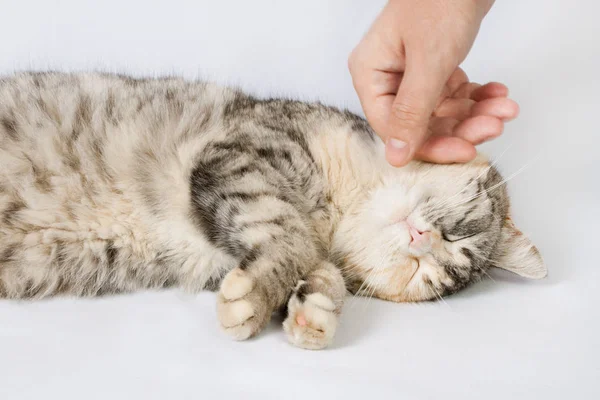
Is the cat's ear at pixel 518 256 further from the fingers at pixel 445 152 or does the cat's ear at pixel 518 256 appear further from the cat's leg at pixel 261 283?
the cat's leg at pixel 261 283

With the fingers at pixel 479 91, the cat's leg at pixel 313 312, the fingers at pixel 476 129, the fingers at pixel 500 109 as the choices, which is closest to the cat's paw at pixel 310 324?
the cat's leg at pixel 313 312

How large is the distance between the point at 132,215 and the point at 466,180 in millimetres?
1147

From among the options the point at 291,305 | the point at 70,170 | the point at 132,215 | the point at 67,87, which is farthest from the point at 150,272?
the point at 67,87

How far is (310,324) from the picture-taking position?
1.59m

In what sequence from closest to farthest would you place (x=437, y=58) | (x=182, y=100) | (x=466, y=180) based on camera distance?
(x=437, y=58), (x=466, y=180), (x=182, y=100)

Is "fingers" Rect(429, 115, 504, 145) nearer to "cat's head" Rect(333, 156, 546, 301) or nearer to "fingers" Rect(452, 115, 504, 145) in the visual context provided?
"fingers" Rect(452, 115, 504, 145)

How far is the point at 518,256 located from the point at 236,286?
1082mm

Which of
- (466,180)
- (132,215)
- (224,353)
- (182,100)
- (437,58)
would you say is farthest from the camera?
(182,100)

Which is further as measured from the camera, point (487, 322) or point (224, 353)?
point (487, 322)

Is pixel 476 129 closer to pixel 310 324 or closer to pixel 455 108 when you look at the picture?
pixel 455 108

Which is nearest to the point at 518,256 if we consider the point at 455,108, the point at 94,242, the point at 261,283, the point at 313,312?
the point at 455,108

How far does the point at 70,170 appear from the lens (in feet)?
6.48

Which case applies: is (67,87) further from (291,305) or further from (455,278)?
(455,278)

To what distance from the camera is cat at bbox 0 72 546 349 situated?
6.17 ft
